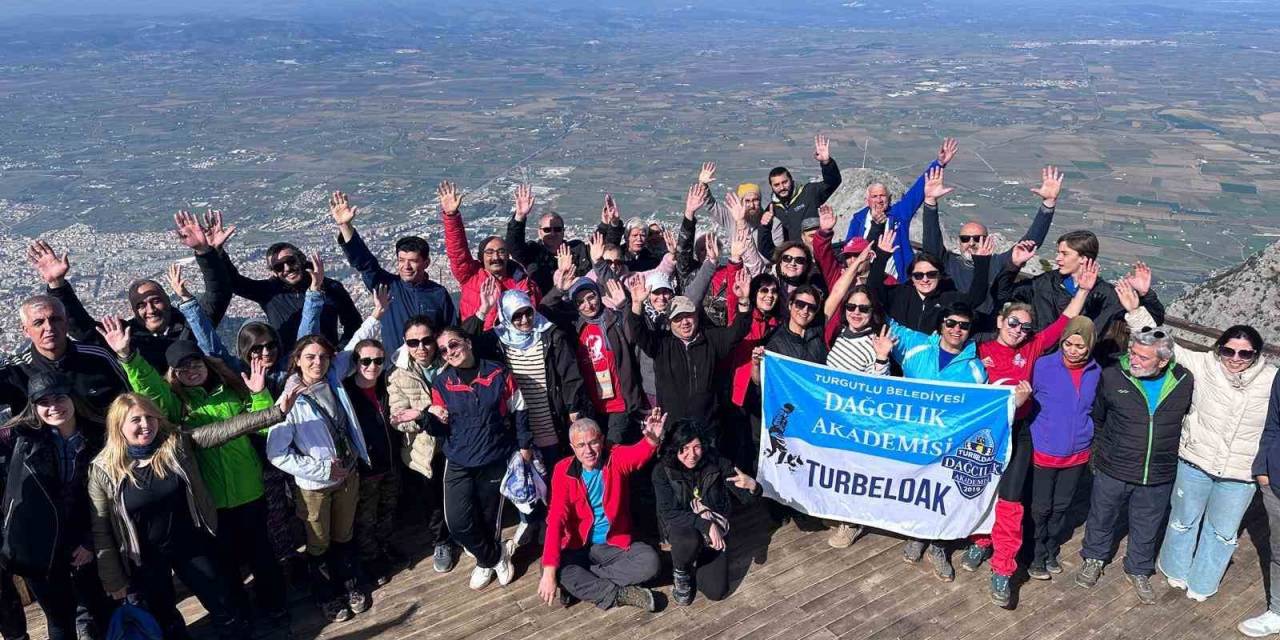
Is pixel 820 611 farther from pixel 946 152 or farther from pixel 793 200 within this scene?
pixel 946 152

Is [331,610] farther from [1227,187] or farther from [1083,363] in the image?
[1227,187]

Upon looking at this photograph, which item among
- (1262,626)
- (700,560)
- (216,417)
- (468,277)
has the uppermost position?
(468,277)

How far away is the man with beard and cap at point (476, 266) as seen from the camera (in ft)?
28.4

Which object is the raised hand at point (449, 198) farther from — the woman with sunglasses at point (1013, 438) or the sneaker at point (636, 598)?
the woman with sunglasses at point (1013, 438)

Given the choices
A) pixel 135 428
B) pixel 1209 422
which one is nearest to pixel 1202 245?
pixel 1209 422

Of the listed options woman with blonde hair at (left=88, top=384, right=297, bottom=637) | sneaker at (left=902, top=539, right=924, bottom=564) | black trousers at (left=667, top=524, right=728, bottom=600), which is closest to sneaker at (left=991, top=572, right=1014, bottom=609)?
sneaker at (left=902, top=539, right=924, bottom=564)

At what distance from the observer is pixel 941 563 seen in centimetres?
763

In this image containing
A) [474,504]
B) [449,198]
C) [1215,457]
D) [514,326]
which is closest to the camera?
[1215,457]

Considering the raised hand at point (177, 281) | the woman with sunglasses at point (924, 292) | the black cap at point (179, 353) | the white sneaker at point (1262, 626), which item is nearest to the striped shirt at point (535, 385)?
the black cap at point (179, 353)

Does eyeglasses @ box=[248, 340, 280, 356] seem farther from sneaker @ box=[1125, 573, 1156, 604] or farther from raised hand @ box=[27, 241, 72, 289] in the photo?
sneaker @ box=[1125, 573, 1156, 604]

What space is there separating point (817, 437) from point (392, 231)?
100516mm

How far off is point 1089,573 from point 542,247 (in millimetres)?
6807

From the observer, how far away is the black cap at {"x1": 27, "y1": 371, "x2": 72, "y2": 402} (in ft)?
18.2

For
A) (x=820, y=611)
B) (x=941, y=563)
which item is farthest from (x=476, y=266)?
(x=941, y=563)
